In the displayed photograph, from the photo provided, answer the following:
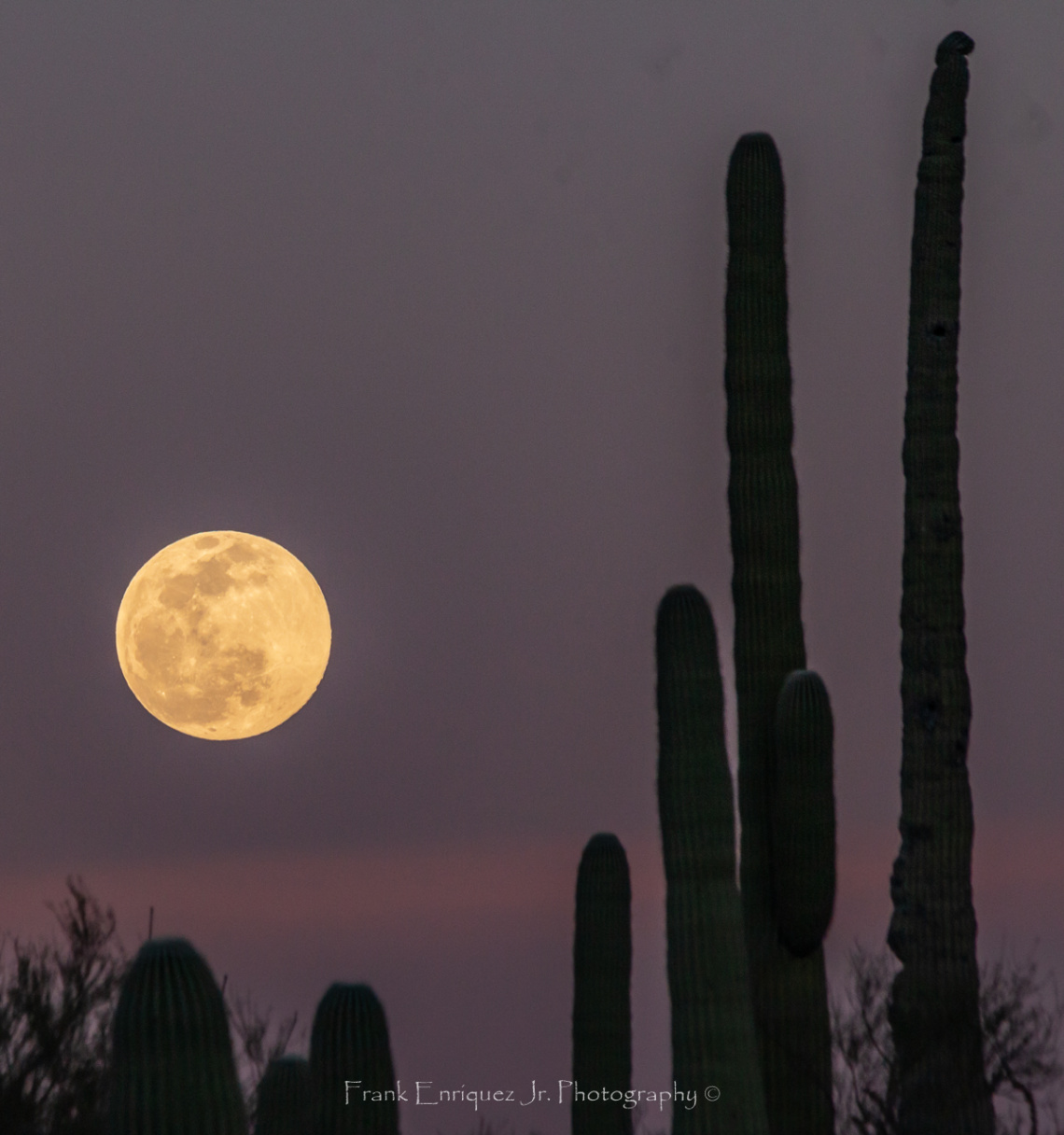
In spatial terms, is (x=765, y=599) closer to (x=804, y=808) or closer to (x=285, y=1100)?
(x=804, y=808)

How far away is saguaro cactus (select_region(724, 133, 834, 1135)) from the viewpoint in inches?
468

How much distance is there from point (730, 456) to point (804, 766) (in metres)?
2.47

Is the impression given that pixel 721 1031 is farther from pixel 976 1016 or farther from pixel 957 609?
pixel 957 609

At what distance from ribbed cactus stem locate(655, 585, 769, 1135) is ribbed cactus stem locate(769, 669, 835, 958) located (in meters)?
1.10

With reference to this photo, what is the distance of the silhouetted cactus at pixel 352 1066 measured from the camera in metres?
9.34

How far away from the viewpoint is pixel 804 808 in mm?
11508

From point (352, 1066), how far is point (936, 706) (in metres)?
5.17

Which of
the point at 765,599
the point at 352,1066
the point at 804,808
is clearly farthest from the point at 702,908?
the point at 765,599

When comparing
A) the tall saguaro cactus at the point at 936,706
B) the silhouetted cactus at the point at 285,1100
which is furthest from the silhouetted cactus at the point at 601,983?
the silhouetted cactus at the point at 285,1100

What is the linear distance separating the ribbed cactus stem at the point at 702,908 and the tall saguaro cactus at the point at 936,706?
7.65 feet

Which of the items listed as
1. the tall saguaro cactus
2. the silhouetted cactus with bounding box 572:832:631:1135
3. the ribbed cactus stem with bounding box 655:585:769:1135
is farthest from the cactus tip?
the silhouetted cactus with bounding box 572:832:631:1135

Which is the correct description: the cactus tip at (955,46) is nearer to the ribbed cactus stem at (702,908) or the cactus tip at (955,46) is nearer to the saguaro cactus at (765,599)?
the saguaro cactus at (765,599)

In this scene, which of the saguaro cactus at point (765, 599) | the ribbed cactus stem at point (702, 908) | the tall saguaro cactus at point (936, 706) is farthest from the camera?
the tall saguaro cactus at point (936, 706)

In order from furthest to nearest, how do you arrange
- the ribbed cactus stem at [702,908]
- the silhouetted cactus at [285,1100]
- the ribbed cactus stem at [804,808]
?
the ribbed cactus stem at [804,808], the silhouetted cactus at [285,1100], the ribbed cactus stem at [702,908]
